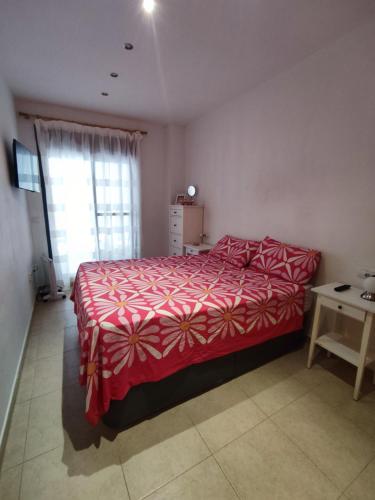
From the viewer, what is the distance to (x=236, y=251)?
2814mm

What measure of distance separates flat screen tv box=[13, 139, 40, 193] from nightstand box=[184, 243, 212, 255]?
2184mm

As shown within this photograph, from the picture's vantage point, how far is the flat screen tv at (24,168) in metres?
2.26

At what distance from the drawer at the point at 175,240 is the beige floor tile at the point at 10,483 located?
3047 millimetres

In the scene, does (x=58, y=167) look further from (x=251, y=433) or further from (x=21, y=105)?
(x=251, y=433)

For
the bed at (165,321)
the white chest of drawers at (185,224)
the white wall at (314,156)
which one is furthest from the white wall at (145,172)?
the bed at (165,321)

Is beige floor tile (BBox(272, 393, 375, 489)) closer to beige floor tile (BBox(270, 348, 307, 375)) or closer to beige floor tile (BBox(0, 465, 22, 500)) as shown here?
beige floor tile (BBox(270, 348, 307, 375))

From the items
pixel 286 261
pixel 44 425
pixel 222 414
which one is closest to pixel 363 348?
pixel 286 261

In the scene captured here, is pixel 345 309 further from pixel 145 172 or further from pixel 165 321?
pixel 145 172

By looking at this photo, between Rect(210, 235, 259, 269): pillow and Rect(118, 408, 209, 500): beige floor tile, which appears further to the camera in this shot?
Rect(210, 235, 259, 269): pillow

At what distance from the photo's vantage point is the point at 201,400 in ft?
5.43

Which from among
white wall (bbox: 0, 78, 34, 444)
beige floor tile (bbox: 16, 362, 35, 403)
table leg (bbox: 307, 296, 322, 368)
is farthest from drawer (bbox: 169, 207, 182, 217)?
beige floor tile (bbox: 16, 362, 35, 403)

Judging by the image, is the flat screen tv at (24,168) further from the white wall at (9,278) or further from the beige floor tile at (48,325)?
the beige floor tile at (48,325)

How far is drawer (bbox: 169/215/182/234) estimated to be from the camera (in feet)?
12.7

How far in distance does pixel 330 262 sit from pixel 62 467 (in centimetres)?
242
